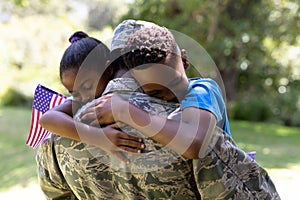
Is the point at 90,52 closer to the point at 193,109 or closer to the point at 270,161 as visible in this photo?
the point at 193,109

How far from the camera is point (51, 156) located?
6.25 feet

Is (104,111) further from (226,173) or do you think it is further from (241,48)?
(241,48)

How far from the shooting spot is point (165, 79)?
5.37 feet

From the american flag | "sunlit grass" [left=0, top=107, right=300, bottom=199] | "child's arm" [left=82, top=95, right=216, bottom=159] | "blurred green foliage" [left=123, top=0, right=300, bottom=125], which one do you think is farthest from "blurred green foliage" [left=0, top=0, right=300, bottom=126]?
"child's arm" [left=82, top=95, right=216, bottom=159]

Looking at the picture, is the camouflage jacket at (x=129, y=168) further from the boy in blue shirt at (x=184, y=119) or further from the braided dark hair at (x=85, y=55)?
the braided dark hair at (x=85, y=55)

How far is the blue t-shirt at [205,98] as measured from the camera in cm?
162

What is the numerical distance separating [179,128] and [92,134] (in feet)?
1.09

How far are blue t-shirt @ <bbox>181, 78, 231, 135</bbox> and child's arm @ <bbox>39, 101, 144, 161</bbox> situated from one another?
8.7 inches

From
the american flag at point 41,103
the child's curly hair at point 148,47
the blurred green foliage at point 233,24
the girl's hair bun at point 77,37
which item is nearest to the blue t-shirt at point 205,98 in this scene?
the child's curly hair at point 148,47

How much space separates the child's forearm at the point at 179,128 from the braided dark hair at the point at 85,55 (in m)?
0.39

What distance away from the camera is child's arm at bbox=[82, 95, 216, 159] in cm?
155

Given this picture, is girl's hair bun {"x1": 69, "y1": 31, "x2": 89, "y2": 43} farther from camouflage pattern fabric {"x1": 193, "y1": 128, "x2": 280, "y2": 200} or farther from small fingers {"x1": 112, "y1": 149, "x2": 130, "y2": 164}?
camouflage pattern fabric {"x1": 193, "y1": 128, "x2": 280, "y2": 200}

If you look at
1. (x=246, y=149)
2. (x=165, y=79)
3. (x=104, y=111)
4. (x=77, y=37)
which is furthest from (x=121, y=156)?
(x=246, y=149)

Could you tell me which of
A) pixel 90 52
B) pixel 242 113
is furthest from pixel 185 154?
pixel 242 113
